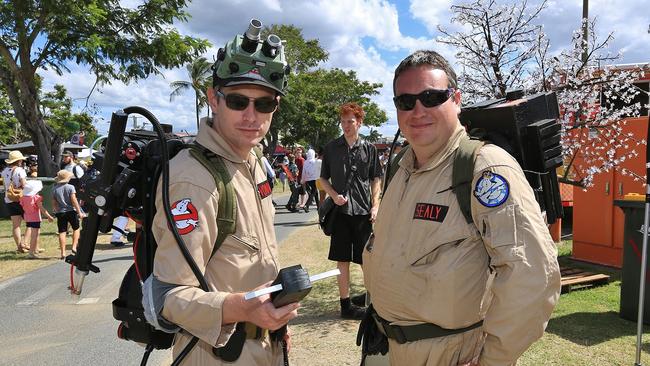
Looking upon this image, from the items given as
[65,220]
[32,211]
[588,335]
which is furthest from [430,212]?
[32,211]

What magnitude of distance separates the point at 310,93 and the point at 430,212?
38450mm

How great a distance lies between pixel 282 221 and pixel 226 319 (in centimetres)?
1106

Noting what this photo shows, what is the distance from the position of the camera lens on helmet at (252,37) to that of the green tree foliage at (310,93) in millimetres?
35652

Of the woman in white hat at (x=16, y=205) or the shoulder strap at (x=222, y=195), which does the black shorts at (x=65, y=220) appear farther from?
the shoulder strap at (x=222, y=195)

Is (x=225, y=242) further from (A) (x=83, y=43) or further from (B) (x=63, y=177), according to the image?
(A) (x=83, y=43)

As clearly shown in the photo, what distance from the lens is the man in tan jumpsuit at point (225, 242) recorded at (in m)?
1.55

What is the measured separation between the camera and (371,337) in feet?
7.52

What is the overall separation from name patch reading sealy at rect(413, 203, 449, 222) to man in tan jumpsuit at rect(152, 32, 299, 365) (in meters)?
0.63

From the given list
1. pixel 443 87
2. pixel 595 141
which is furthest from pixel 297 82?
pixel 443 87

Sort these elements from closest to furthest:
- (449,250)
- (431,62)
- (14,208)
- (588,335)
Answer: (449,250) → (431,62) → (588,335) → (14,208)

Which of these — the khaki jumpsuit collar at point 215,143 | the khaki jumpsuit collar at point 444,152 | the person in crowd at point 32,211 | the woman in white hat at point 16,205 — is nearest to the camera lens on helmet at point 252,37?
the khaki jumpsuit collar at point 215,143

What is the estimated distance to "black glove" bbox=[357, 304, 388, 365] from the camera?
87.5 inches

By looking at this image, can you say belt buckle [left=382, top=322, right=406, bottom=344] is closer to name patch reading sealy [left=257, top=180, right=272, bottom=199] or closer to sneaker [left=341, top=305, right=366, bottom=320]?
name patch reading sealy [left=257, top=180, right=272, bottom=199]

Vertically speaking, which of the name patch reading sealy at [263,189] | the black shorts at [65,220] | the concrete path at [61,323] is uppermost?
the name patch reading sealy at [263,189]
